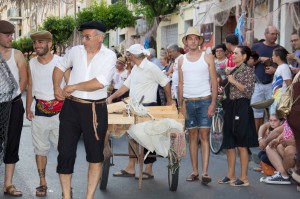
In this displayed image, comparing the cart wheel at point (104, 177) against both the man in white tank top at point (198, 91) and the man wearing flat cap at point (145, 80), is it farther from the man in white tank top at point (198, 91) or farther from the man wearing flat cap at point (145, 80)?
the man in white tank top at point (198, 91)

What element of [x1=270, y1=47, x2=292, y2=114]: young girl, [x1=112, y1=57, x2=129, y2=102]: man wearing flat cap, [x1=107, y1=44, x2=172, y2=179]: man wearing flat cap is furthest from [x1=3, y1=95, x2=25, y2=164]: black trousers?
[x1=112, y1=57, x2=129, y2=102]: man wearing flat cap

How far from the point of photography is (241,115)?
8914 millimetres

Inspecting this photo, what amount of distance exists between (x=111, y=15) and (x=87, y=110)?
87.9 ft

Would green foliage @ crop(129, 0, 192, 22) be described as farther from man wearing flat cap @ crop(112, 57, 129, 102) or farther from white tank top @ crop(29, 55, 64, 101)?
white tank top @ crop(29, 55, 64, 101)

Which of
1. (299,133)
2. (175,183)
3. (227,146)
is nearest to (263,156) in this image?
(227,146)

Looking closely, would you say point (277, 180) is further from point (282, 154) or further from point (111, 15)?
point (111, 15)

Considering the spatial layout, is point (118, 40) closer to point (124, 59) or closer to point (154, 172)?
point (124, 59)

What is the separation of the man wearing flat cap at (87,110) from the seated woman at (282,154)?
117 inches

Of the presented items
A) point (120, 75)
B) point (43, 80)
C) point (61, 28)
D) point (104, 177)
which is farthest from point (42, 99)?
point (61, 28)

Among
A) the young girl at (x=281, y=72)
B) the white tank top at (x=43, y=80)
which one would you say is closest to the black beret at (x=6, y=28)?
the white tank top at (x=43, y=80)

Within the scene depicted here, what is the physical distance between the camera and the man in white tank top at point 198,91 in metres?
9.05

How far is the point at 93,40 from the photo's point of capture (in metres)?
6.93

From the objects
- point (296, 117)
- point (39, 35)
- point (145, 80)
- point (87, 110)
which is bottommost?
point (296, 117)

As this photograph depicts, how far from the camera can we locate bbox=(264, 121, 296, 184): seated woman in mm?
8820
